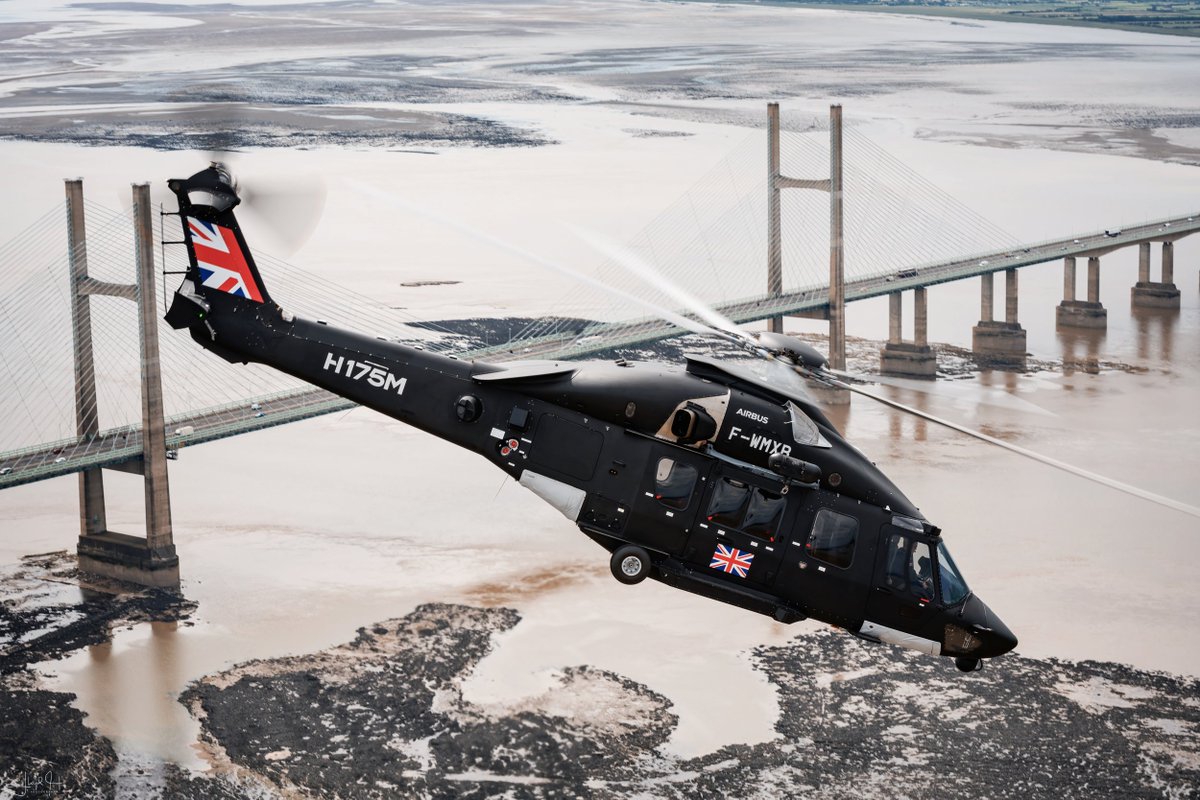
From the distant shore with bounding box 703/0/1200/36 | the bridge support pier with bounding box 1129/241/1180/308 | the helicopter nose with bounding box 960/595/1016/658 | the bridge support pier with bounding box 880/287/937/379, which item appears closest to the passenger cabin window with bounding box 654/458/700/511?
the helicopter nose with bounding box 960/595/1016/658

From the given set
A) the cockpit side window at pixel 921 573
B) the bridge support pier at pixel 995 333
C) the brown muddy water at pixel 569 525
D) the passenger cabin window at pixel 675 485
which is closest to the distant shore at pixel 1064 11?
the brown muddy water at pixel 569 525

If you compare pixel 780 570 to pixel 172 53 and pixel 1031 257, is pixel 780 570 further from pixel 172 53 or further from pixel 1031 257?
pixel 172 53

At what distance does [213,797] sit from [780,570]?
8.00 metres

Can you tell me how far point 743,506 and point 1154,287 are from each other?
141 feet

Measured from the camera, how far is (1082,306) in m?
54.4

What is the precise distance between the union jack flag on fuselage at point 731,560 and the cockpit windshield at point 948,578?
2141mm

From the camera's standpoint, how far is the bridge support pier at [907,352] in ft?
153

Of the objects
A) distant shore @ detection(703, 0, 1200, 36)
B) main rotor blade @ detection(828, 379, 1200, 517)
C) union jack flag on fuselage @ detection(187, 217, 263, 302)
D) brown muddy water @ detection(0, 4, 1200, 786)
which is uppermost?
distant shore @ detection(703, 0, 1200, 36)

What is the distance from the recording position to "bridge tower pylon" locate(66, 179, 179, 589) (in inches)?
1140

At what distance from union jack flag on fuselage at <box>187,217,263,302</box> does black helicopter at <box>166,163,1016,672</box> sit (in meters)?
2.37

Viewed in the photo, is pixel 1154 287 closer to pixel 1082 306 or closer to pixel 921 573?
pixel 1082 306

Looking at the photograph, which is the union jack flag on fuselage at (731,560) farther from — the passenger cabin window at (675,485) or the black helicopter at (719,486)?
the passenger cabin window at (675,485)

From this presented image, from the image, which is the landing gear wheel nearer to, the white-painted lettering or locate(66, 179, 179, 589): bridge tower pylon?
the white-painted lettering

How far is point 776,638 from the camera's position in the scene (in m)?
27.1
